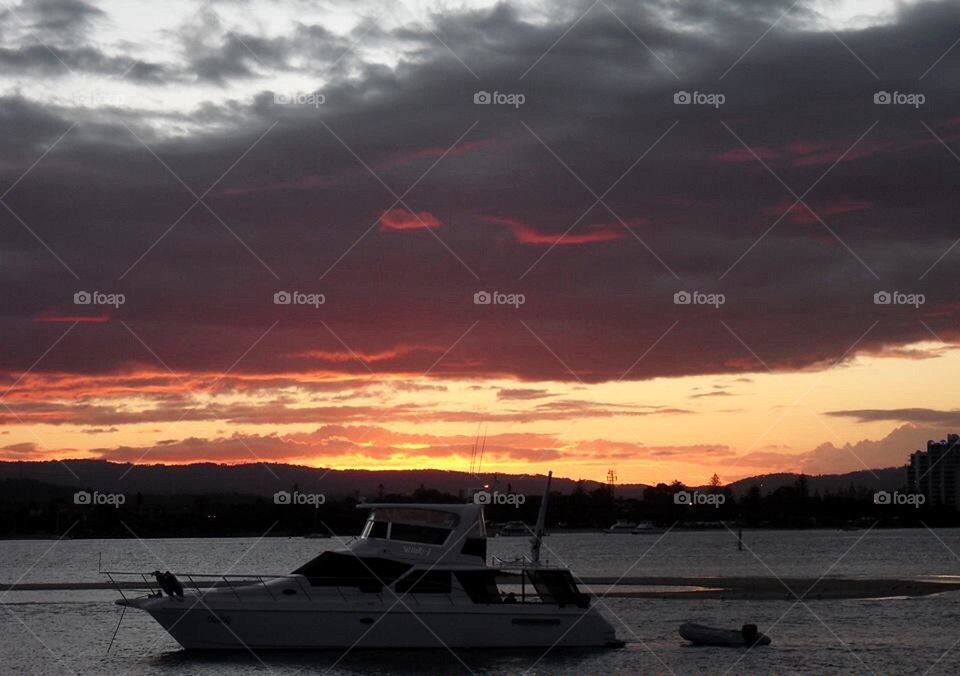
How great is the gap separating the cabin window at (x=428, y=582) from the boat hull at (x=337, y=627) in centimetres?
57

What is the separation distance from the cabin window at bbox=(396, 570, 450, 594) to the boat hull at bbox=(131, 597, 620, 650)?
57 centimetres

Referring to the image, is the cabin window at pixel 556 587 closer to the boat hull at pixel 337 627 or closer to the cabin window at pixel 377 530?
the boat hull at pixel 337 627

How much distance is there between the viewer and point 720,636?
4547 cm

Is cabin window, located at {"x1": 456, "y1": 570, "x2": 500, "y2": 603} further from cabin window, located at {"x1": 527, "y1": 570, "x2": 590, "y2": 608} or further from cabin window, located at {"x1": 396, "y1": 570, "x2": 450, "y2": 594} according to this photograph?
cabin window, located at {"x1": 527, "y1": 570, "x2": 590, "y2": 608}

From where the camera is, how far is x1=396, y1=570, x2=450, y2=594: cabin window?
3962cm

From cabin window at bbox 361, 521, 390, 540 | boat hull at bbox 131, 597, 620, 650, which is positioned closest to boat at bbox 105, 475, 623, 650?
boat hull at bbox 131, 597, 620, 650

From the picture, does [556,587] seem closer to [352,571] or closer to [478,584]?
[478,584]

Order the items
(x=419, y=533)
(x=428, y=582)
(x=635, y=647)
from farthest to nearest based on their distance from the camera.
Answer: (x=635, y=647)
(x=419, y=533)
(x=428, y=582)

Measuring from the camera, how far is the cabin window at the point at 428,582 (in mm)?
39625

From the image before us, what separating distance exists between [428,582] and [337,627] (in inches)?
121

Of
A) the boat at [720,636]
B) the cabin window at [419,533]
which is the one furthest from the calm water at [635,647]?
the cabin window at [419,533]

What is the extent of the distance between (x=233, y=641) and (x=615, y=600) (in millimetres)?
29932

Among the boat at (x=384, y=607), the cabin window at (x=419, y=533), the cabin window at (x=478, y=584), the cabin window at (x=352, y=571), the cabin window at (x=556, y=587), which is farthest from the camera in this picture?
the cabin window at (x=419, y=533)

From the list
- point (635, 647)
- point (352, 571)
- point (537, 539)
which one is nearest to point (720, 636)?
point (635, 647)
